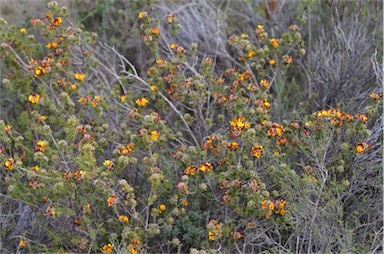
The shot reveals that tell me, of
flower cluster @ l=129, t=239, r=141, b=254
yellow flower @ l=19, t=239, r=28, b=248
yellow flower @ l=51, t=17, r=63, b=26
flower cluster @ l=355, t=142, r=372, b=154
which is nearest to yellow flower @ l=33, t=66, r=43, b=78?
yellow flower @ l=51, t=17, r=63, b=26

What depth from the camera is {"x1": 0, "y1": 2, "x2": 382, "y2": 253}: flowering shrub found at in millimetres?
3012

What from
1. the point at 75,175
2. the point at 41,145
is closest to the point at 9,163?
the point at 41,145

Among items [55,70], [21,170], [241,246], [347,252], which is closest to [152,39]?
[55,70]

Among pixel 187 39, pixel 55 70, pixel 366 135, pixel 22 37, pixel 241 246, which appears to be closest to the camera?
pixel 366 135

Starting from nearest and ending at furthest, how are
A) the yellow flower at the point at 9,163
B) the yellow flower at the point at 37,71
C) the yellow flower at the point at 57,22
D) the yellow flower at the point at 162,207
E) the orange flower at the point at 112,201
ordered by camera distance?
the orange flower at the point at 112,201 → the yellow flower at the point at 9,163 → the yellow flower at the point at 162,207 → the yellow flower at the point at 37,71 → the yellow flower at the point at 57,22

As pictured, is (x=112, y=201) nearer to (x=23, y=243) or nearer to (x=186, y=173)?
(x=186, y=173)

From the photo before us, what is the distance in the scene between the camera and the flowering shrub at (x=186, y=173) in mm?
3012

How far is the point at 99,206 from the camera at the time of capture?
3309 mm

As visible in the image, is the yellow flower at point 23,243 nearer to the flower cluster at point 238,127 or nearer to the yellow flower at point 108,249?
the yellow flower at point 108,249

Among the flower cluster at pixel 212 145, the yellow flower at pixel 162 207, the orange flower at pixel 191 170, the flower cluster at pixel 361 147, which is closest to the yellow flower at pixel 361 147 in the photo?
the flower cluster at pixel 361 147

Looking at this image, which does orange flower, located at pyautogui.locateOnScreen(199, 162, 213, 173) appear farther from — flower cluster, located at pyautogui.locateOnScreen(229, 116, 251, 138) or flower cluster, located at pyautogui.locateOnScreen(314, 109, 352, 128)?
flower cluster, located at pyautogui.locateOnScreen(314, 109, 352, 128)

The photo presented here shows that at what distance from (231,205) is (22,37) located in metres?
1.82

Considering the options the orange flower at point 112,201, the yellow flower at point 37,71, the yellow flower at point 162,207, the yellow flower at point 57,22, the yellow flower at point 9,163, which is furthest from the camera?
the yellow flower at point 57,22

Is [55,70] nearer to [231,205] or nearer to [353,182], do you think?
[231,205]
